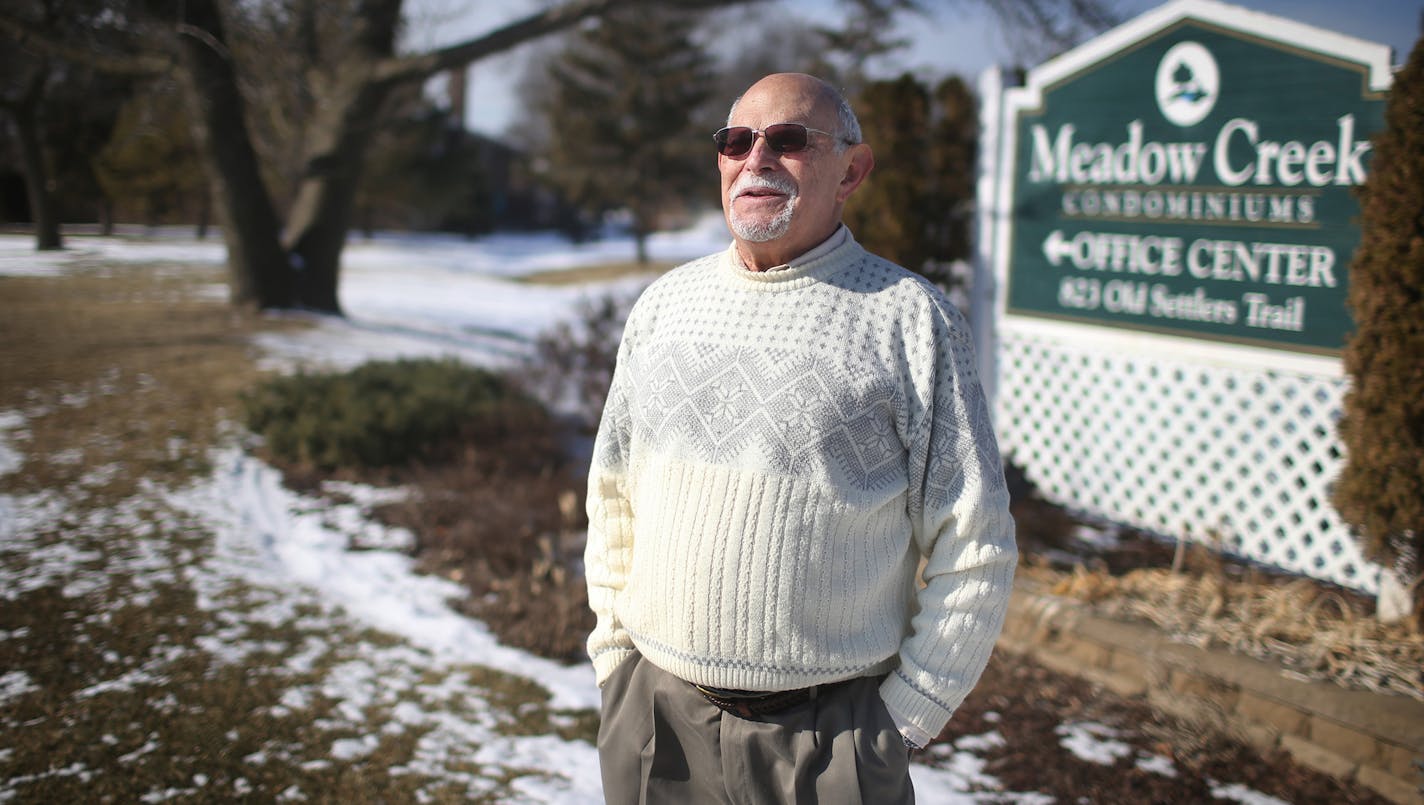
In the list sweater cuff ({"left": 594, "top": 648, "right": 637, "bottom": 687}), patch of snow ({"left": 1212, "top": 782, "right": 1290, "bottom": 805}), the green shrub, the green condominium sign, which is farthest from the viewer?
the green shrub

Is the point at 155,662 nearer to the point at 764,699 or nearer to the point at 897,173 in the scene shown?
the point at 764,699

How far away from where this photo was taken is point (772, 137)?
185cm

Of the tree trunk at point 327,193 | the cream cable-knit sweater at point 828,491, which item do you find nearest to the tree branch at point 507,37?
the tree trunk at point 327,193

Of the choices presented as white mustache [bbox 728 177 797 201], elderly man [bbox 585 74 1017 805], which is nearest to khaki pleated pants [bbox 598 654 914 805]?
elderly man [bbox 585 74 1017 805]

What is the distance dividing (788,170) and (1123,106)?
436 cm

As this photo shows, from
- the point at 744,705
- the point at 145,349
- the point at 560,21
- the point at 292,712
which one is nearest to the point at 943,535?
the point at 744,705

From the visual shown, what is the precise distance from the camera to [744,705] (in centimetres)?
190

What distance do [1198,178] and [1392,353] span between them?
5.92ft

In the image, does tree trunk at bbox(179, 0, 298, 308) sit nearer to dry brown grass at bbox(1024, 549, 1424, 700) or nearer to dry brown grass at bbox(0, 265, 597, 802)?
dry brown grass at bbox(0, 265, 597, 802)

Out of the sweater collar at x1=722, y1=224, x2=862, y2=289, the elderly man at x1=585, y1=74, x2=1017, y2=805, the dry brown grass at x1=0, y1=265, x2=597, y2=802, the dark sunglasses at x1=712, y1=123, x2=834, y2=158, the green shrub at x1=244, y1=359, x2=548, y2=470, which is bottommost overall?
the dry brown grass at x1=0, y1=265, x2=597, y2=802

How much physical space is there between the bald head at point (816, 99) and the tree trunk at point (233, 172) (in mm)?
10469

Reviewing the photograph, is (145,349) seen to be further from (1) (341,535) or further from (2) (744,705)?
(2) (744,705)

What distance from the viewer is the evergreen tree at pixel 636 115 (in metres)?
30.7

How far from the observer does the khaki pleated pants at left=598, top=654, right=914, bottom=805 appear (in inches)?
71.8
